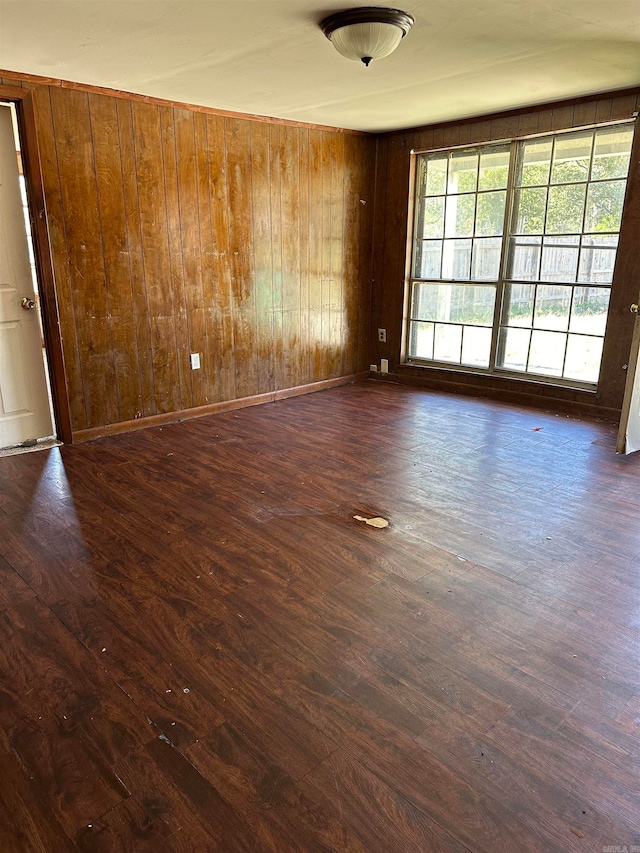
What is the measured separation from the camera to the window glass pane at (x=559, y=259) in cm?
453

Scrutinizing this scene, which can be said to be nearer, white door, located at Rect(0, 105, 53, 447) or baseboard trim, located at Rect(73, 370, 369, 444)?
white door, located at Rect(0, 105, 53, 447)

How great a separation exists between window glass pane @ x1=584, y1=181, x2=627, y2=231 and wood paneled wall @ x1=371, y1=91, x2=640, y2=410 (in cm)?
9

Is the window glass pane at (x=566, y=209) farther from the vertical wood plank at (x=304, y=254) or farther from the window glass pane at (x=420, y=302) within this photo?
the vertical wood plank at (x=304, y=254)

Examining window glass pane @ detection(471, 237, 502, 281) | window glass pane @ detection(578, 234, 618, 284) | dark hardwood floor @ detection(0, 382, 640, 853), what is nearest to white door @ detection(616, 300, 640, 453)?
dark hardwood floor @ detection(0, 382, 640, 853)

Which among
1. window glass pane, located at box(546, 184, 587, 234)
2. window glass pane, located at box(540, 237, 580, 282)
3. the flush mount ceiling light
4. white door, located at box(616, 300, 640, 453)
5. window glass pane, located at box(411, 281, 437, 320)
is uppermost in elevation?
the flush mount ceiling light

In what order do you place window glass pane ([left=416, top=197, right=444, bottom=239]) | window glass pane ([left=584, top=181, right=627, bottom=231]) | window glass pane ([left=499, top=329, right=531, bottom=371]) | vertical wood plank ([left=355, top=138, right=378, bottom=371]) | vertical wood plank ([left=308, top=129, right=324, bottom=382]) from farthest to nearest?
1. vertical wood plank ([left=355, top=138, right=378, bottom=371])
2. window glass pane ([left=416, top=197, right=444, bottom=239])
3. vertical wood plank ([left=308, top=129, right=324, bottom=382])
4. window glass pane ([left=499, top=329, right=531, bottom=371])
5. window glass pane ([left=584, top=181, right=627, bottom=231])

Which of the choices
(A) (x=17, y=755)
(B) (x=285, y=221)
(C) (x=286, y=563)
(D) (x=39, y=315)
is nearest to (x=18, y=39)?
(D) (x=39, y=315)

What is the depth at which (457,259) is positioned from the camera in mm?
5258

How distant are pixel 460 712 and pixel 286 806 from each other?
57 centimetres

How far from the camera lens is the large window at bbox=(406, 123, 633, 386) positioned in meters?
4.37

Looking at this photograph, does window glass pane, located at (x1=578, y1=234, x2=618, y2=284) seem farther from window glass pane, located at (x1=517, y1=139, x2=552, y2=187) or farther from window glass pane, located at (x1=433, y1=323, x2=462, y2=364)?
window glass pane, located at (x1=433, y1=323, x2=462, y2=364)

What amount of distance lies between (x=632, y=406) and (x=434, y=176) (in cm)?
284

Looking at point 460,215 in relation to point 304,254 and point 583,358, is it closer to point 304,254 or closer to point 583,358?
point 304,254

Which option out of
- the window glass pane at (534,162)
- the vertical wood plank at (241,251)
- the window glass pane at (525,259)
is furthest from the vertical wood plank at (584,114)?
the vertical wood plank at (241,251)
